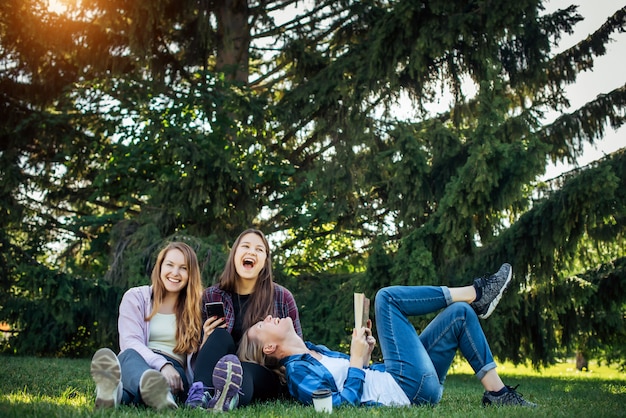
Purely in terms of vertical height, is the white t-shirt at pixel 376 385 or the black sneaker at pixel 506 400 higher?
the white t-shirt at pixel 376 385

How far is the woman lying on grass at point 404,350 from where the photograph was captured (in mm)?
3746

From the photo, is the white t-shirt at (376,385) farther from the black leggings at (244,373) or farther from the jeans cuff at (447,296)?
the jeans cuff at (447,296)

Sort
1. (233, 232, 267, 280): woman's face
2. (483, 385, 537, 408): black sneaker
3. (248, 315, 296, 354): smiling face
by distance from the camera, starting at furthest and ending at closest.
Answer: (233, 232, 267, 280): woman's face, (248, 315, 296, 354): smiling face, (483, 385, 537, 408): black sneaker

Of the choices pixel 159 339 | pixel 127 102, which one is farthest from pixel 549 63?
pixel 159 339

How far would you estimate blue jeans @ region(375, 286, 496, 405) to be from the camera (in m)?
3.78

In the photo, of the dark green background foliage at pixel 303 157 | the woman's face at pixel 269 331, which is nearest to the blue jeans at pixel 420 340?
the woman's face at pixel 269 331

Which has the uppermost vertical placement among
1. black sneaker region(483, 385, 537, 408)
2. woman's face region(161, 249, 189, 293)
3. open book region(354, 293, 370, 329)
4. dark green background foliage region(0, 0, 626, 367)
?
dark green background foliage region(0, 0, 626, 367)

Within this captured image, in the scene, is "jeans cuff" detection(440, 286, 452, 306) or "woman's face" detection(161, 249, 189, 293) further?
"woman's face" detection(161, 249, 189, 293)

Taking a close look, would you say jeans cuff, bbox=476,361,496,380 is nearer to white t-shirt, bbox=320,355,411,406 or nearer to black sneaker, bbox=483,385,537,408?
black sneaker, bbox=483,385,537,408

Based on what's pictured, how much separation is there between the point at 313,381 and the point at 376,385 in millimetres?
430

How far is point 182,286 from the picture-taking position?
4.23m

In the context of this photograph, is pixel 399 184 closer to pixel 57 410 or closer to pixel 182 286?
pixel 182 286

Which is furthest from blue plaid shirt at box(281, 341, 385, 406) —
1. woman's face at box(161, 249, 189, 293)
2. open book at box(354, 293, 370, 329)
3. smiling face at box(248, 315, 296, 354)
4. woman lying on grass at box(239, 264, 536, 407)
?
woman's face at box(161, 249, 189, 293)

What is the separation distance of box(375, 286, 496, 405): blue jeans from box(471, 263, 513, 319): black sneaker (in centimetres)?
10
